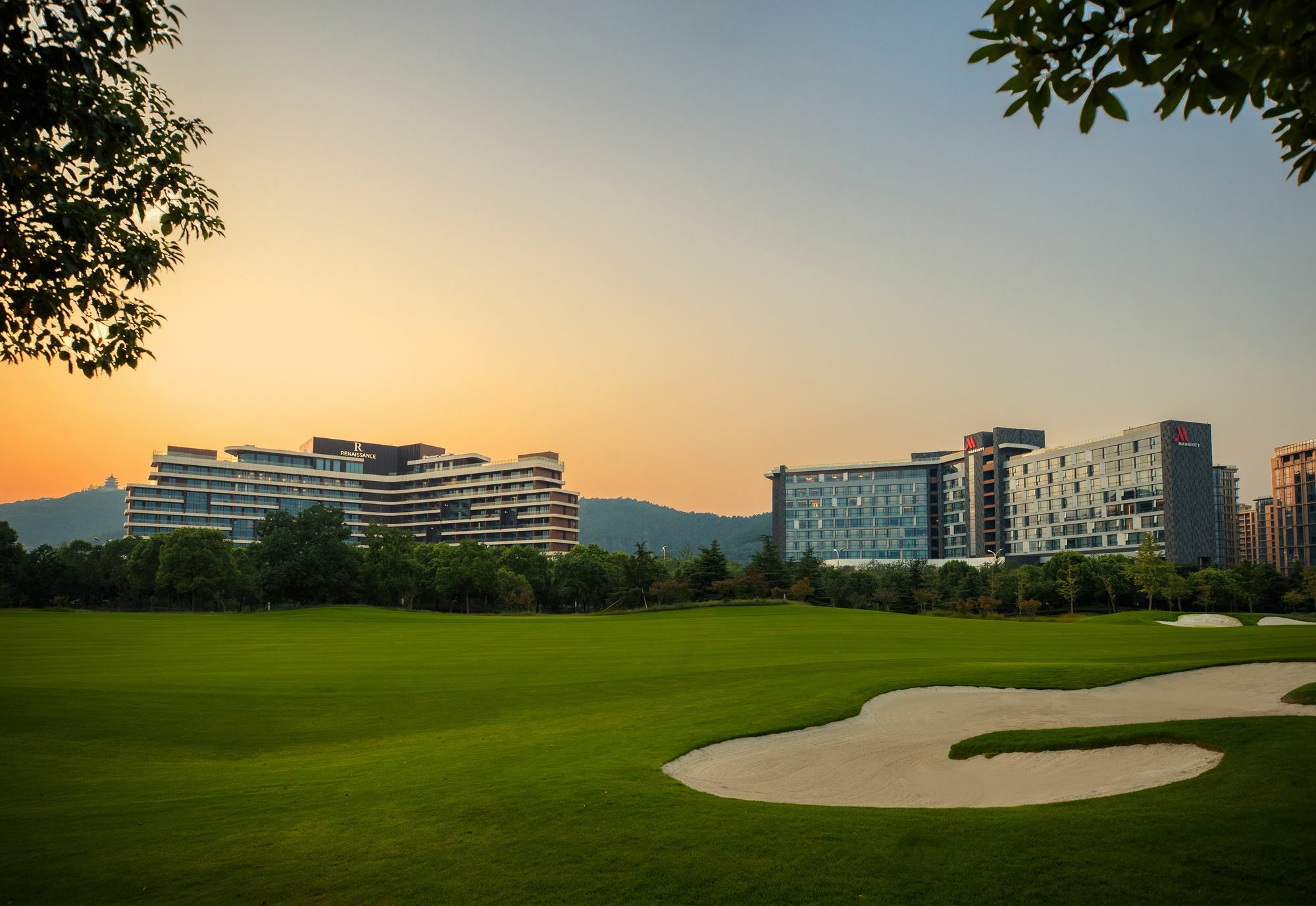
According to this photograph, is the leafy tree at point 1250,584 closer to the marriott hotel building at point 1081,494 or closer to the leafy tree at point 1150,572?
the leafy tree at point 1150,572

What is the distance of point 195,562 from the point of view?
103500 mm

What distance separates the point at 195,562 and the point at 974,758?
10629cm

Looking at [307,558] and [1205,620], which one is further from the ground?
[307,558]

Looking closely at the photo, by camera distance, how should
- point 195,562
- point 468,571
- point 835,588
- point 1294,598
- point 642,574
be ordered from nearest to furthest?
point 1294,598
point 642,574
point 195,562
point 835,588
point 468,571

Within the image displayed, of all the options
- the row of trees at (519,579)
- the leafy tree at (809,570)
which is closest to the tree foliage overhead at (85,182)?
the row of trees at (519,579)

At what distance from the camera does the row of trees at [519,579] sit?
99188 millimetres

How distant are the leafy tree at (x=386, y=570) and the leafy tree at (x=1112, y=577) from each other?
8630 cm

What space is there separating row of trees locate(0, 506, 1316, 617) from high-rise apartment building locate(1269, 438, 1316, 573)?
99.0 metres

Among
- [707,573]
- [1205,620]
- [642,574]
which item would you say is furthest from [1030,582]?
[642,574]

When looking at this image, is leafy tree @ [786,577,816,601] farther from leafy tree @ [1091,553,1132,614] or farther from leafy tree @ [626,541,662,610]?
leafy tree @ [1091,553,1132,614]

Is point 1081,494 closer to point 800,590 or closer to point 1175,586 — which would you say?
point 1175,586

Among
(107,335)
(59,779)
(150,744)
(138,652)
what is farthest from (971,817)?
(138,652)

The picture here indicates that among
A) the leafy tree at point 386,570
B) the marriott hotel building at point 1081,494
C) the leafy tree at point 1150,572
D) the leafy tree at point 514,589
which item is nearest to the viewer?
the leafy tree at point 1150,572

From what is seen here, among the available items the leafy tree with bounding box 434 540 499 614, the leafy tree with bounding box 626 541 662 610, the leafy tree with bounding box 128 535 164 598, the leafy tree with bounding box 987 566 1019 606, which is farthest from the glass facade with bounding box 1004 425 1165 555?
the leafy tree with bounding box 128 535 164 598
